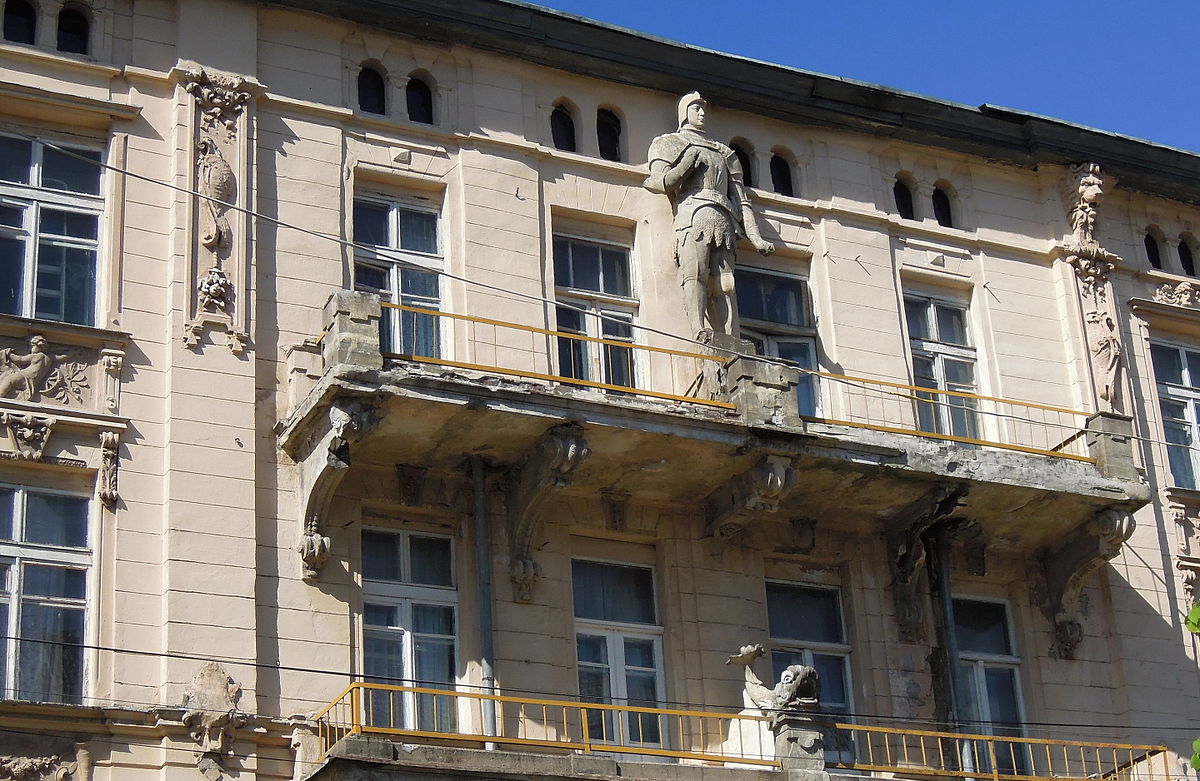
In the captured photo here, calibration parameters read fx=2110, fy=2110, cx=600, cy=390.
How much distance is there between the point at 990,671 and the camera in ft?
74.7

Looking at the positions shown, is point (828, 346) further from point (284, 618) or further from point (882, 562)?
point (284, 618)

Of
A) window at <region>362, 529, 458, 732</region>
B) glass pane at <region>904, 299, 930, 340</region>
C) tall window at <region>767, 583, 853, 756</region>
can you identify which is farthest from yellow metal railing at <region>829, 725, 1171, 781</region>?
glass pane at <region>904, 299, 930, 340</region>

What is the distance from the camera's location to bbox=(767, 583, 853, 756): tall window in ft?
71.2

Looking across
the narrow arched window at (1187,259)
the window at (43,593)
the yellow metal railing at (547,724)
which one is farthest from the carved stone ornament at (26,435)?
the narrow arched window at (1187,259)

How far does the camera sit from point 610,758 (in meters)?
18.4

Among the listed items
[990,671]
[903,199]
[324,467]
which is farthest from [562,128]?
[990,671]

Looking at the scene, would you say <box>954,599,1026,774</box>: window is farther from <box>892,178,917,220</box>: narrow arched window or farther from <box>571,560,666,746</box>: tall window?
<box>892,178,917,220</box>: narrow arched window

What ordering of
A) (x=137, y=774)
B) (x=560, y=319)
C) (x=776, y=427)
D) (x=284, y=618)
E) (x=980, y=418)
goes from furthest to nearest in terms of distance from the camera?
1. (x=980, y=418)
2. (x=560, y=319)
3. (x=776, y=427)
4. (x=284, y=618)
5. (x=137, y=774)

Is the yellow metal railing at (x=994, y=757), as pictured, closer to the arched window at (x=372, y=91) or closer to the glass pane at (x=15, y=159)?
the arched window at (x=372, y=91)

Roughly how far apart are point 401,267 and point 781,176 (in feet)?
16.6

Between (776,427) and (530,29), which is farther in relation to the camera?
(530,29)

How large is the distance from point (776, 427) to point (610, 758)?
410 centimetres

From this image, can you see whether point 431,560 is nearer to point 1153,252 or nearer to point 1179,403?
point 1179,403

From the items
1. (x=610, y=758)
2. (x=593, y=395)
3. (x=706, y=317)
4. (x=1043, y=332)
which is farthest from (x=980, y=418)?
(x=610, y=758)
